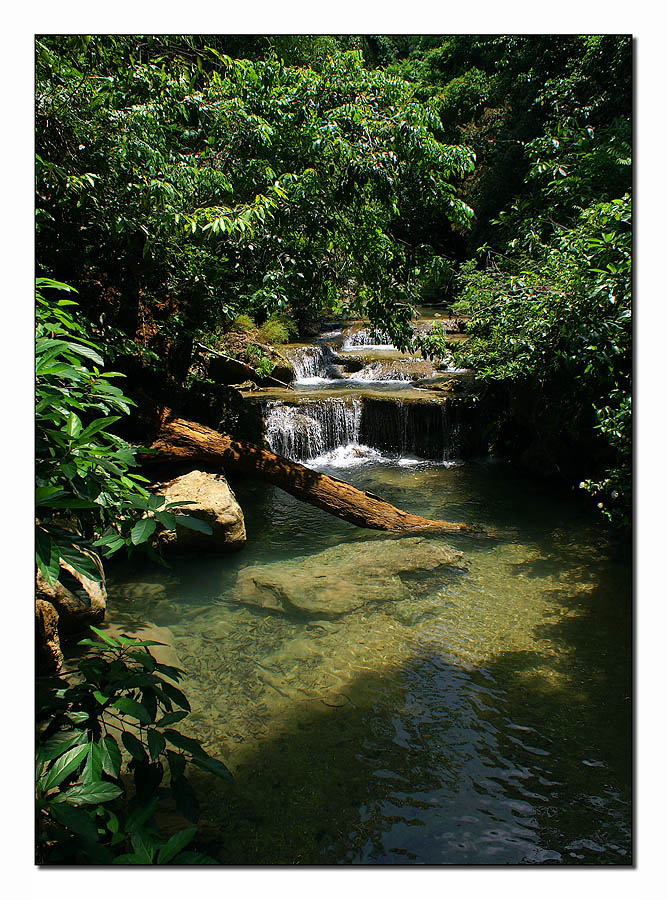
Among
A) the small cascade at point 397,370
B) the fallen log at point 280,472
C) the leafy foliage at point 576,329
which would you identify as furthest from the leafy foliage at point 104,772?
the small cascade at point 397,370

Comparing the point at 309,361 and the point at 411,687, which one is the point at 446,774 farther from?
the point at 309,361

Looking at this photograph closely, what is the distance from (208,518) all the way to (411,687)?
250 centimetres

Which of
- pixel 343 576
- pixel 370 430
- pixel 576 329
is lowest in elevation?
pixel 343 576

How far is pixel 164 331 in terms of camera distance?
5449 mm

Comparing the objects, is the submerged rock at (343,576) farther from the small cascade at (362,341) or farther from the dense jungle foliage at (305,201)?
the small cascade at (362,341)

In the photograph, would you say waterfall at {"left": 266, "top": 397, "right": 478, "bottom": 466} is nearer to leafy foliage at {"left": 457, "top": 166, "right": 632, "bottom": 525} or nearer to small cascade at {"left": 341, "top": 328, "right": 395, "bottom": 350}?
leafy foliage at {"left": 457, "top": 166, "right": 632, "bottom": 525}

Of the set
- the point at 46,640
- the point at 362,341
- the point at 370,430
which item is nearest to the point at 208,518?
the point at 46,640

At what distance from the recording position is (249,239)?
4984mm

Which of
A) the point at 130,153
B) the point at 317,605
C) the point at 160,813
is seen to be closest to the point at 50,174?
the point at 130,153

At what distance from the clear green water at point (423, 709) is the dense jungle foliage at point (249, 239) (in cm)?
49

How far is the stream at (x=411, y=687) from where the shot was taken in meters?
2.29

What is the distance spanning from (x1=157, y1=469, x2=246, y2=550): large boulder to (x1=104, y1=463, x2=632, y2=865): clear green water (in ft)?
0.59

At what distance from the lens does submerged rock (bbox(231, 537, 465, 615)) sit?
14.1 ft
